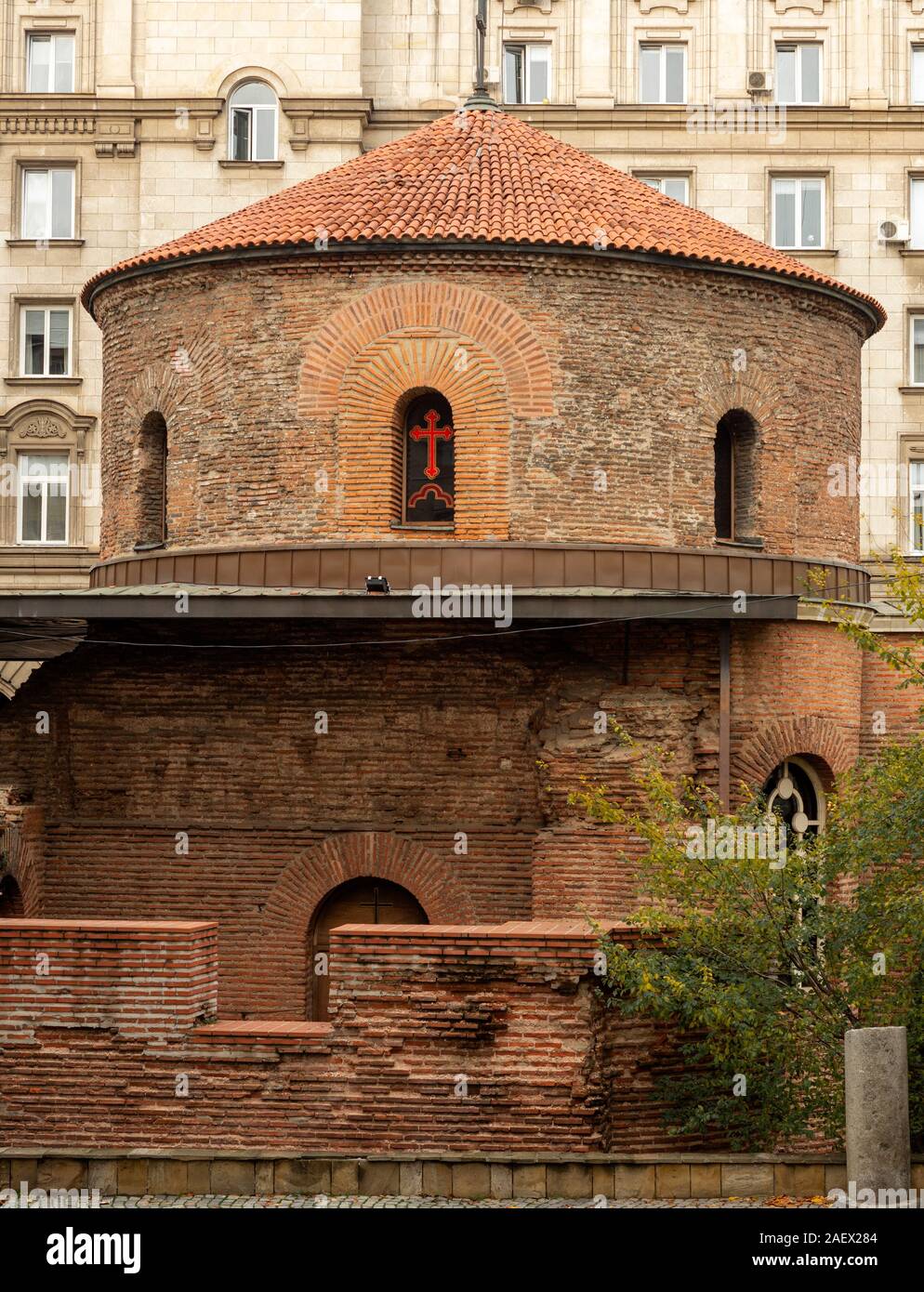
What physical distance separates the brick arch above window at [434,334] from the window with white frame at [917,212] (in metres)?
20.1

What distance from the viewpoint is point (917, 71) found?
36281 millimetres

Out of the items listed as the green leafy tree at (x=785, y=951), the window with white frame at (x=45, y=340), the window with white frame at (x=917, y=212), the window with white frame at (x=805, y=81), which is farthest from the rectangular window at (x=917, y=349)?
the green leafy tree at (x=785, y=951)

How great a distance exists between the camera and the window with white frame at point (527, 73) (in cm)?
3641

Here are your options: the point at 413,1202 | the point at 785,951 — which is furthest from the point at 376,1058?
the point at 785,951

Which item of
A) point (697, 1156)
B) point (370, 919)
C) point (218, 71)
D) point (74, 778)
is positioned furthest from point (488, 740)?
point (218, 71)

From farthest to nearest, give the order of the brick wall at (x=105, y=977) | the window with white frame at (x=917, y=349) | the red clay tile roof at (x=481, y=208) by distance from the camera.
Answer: the window with white frame at (x=917, y=349), the red clay tile roof at (x=481, y=208), the brick wall at (x=105, y=977)

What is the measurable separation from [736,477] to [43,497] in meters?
19.1

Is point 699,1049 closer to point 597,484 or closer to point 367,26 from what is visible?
point 597,484

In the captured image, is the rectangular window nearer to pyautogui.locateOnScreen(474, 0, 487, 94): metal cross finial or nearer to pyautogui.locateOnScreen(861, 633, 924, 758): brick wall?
pyautogui.locateOnScreen(474, 0, 487, 94): metal cross finial

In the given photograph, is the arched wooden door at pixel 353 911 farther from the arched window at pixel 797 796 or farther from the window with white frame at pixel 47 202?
the window with white frame at pixel 47 202

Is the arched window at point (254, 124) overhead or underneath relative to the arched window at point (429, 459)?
overhead

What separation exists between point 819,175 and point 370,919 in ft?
75.1

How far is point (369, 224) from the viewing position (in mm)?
18484

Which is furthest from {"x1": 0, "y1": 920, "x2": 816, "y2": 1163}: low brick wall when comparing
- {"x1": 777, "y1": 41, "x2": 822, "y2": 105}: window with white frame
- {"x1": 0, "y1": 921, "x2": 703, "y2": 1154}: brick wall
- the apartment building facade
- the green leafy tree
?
{"x1": 777, "y1": 41, "x2": 822, "y2": 105}: window with white frame
